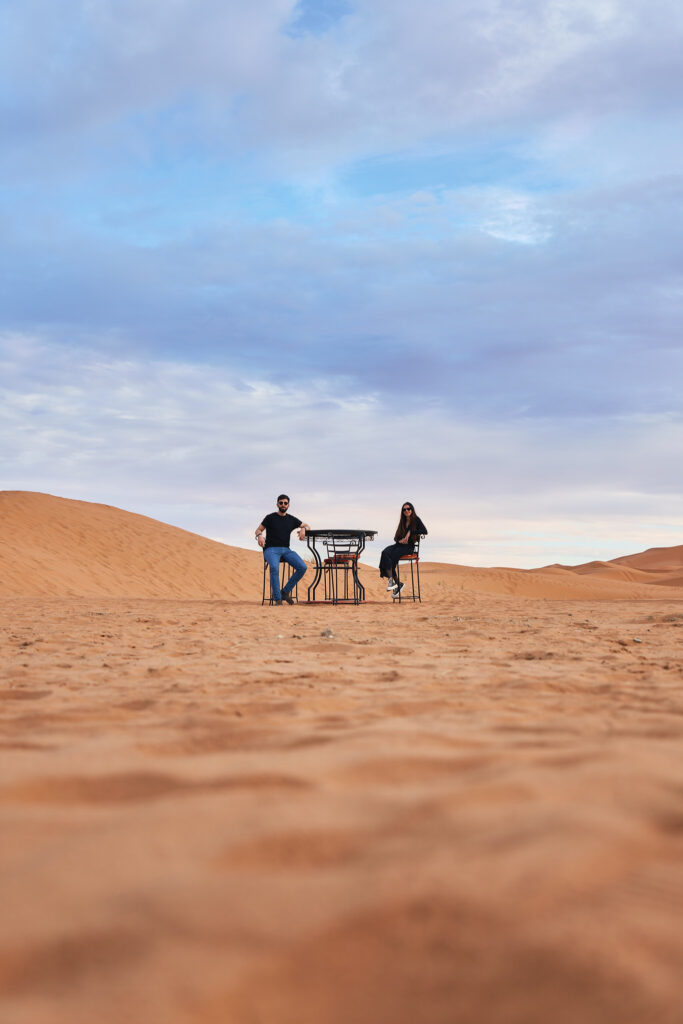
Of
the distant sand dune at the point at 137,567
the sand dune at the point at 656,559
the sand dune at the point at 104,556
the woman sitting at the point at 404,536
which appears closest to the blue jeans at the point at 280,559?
the woman sitting at the point at 404,536

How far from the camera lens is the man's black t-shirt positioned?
11547 millimetres

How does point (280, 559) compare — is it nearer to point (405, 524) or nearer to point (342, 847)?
point (405, 524)

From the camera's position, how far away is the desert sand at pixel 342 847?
1.13 meters

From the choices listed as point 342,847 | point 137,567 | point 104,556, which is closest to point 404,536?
point 342,847

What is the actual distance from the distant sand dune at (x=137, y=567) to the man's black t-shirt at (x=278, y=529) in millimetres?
6158

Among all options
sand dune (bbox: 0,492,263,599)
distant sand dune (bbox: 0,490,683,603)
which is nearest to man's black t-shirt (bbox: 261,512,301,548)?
distant sand dune (bbox: 0,490,683,603)

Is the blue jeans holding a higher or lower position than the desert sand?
higher

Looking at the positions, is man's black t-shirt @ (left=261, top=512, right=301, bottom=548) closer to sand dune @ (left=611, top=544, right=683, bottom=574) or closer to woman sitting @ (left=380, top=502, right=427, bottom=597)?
woman sitting @ (left=380, top=502, right=427, bottom=597)

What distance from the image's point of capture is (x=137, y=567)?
70.6 feet

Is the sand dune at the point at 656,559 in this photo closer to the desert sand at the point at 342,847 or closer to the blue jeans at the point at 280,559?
the blue jeans at the point at 280,559

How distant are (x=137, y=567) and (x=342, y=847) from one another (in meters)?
20.8

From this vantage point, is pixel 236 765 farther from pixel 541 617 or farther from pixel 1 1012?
pixel 541 617

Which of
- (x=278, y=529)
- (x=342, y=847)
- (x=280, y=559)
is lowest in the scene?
(x=342, y=847)

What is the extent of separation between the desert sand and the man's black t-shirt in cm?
753
